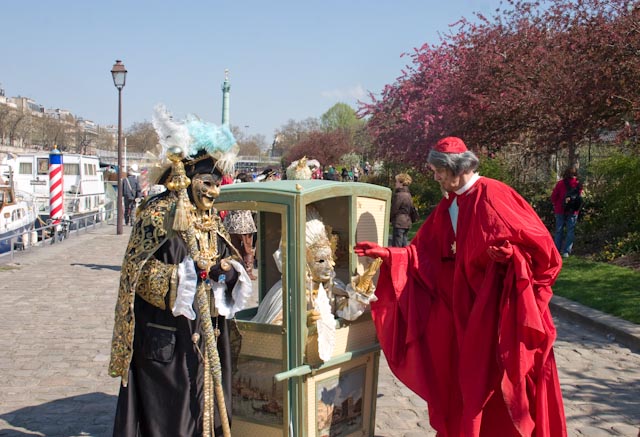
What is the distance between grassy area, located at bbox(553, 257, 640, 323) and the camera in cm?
878

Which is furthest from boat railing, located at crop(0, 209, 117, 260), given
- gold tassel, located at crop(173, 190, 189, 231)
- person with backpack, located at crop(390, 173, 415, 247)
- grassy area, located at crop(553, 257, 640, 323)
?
gold tassel, located at crop(173, 190, 189, 231)

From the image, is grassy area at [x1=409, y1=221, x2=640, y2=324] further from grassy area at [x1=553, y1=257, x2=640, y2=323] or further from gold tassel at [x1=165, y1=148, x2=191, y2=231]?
gold tassel at [x1=165, y1=148, x2=191, y2=231]

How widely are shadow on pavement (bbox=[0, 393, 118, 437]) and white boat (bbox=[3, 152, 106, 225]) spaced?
17355 millimetres

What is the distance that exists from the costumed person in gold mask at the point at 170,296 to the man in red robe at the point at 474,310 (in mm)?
1008

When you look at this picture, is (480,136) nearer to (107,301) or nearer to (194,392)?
(107,301)

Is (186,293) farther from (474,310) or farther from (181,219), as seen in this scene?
(474,310)

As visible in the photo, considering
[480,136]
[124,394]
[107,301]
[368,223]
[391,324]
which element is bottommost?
[107,301]

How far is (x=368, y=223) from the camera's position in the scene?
4684mm

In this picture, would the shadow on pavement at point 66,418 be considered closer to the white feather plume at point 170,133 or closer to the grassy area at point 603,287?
the white feather plume at point 170,133

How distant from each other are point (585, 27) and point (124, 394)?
11.3m

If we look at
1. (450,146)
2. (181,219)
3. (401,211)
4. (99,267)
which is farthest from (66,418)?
(401,211)

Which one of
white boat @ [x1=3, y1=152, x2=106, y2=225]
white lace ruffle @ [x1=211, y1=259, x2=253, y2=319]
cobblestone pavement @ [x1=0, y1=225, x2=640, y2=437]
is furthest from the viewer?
white boat @ [x1=3, y1=152, x2=106, y2=225]

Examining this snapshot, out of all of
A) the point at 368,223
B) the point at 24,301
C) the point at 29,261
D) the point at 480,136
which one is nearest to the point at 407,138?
the point at 480,136

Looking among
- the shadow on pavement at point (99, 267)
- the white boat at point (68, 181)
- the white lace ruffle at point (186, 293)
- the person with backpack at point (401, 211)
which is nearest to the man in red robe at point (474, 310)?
the white lace ruffle at point (186, 293)
